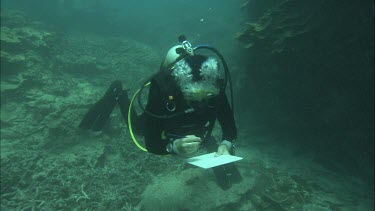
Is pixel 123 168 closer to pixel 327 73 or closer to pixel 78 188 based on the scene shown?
pixel 78 188

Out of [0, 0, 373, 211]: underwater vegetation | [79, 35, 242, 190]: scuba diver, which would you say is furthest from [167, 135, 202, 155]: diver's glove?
[0, 0, 373, 211]: underwater vegetation

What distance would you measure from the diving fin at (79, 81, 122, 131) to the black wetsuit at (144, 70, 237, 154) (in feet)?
9.32

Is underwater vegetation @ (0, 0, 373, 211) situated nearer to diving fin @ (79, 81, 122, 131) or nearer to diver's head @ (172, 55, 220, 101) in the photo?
diving fin @ (79, 81, 122, 131)

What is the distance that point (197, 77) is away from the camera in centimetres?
230

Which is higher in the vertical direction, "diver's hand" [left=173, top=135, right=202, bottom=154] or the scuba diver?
the scuba diver

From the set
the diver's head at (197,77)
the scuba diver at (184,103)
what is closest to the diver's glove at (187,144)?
the scuba diver at (184,103)

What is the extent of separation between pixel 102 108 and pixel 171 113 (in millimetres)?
3477

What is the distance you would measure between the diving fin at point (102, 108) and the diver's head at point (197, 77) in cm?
315

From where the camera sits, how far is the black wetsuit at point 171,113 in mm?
2363

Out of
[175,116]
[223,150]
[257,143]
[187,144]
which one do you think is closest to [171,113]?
[175,116]

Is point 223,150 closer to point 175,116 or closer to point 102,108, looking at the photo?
point 175,116

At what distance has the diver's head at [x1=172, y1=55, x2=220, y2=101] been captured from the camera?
2279mm

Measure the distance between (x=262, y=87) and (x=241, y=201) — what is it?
3880mm

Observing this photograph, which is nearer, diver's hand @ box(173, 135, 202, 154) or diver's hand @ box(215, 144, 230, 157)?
diver's hand @ box(173, 135, 202, 154)
